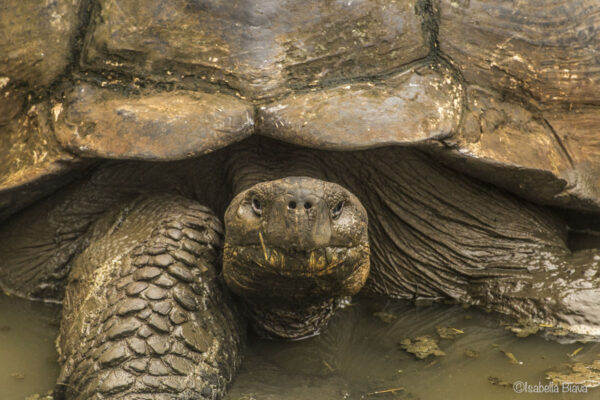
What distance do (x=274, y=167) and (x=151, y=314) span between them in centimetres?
114

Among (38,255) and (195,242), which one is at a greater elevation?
(195,242)

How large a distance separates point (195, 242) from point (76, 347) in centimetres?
73

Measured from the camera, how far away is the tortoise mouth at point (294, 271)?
10.8ft

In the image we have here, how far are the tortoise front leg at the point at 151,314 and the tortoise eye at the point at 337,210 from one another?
0.74 m

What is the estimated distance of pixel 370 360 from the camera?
3.74 meters

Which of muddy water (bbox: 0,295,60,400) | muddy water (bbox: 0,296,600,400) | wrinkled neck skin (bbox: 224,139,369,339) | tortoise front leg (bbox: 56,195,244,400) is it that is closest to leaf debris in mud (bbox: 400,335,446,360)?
muddy water (bbox: 0,296,600,400)

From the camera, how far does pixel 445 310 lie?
4.30m

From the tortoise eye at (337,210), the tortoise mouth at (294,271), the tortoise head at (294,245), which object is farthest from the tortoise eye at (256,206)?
the tortoise eye at (337,210)

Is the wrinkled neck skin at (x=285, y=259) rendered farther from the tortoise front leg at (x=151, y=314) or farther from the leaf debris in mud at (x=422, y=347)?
the leaf debris in mud at (x=422, y=347)

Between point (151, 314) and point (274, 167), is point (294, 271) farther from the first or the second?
point (274, 167)

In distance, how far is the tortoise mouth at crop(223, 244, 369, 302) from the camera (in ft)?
10.8

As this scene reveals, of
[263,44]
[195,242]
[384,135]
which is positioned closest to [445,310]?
[384,135]

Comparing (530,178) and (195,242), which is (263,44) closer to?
(195,242)

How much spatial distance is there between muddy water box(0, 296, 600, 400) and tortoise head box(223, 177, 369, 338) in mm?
266
